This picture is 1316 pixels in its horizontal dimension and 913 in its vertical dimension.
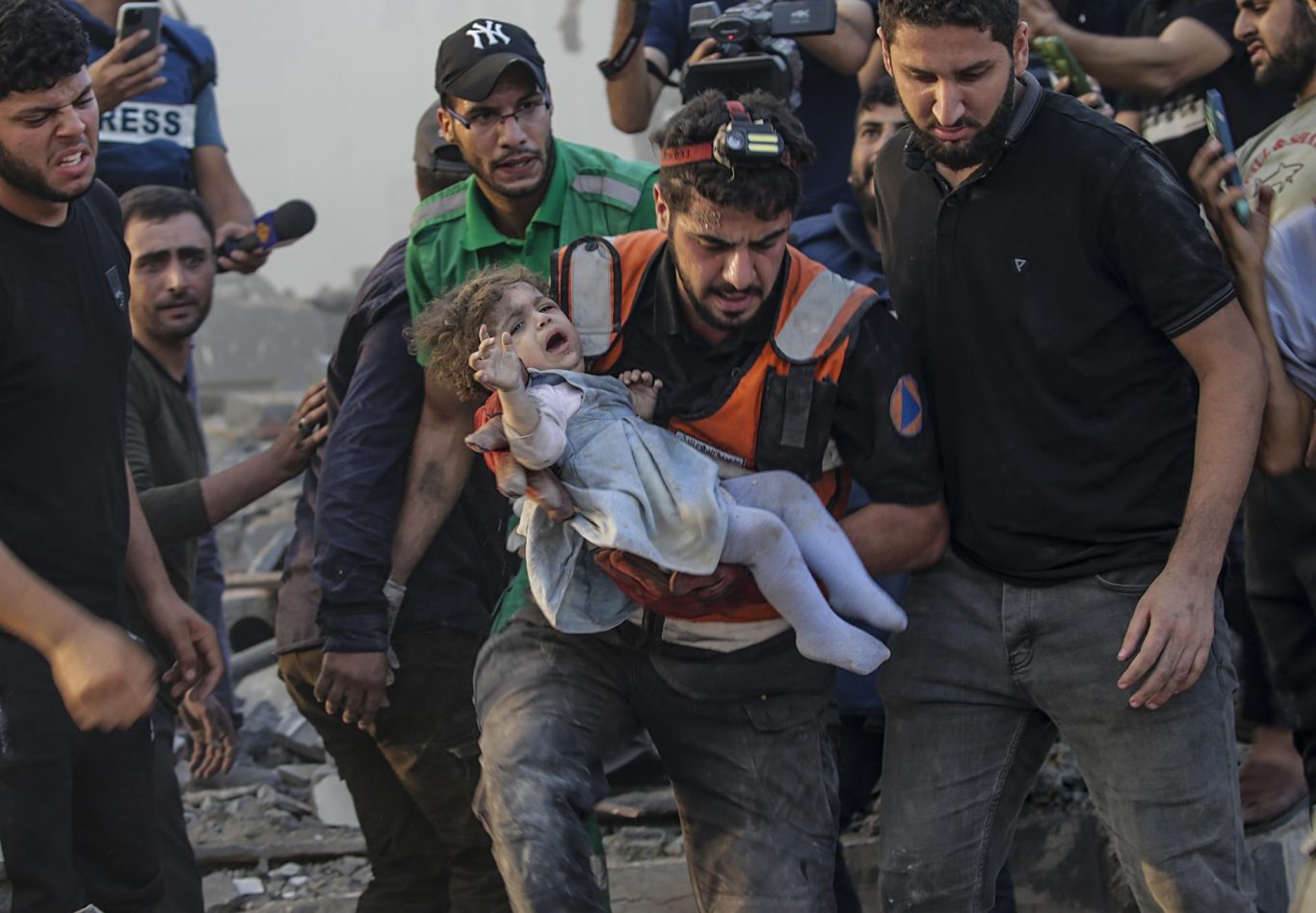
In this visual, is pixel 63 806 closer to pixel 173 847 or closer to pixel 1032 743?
pixel 173 847

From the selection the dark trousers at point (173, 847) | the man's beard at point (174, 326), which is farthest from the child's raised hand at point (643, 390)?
the man's beard at point (174, 326)

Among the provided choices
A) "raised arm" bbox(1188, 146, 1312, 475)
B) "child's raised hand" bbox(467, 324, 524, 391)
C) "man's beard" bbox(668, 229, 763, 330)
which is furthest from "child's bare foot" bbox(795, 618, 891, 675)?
"raised arm" bbox(1188, 146, 1312, 475)

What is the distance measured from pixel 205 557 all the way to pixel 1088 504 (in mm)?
3153

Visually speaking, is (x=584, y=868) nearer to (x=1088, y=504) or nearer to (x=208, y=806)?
(x=1088, y=504)

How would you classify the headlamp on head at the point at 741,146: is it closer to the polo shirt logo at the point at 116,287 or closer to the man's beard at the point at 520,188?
the man's beard at the point at 520,188

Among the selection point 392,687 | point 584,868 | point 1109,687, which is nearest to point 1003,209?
point 1109,687

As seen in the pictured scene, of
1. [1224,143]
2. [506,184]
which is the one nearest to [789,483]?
[1224,143]

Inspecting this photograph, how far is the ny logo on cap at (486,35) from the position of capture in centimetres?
418

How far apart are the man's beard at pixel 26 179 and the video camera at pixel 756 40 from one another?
170 centimetres

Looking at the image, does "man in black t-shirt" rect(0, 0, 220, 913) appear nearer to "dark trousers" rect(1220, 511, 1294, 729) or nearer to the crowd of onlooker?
the crowd of onlooker

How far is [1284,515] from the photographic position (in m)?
3.70

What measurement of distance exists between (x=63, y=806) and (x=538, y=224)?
5.86ft

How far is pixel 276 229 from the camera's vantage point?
5305mm

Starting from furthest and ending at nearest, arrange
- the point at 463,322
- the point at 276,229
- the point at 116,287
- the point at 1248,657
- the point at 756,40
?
the point at 276,229
the point at 1248,657
the point at 756,40
the point at 116,287
the point at 463,322
